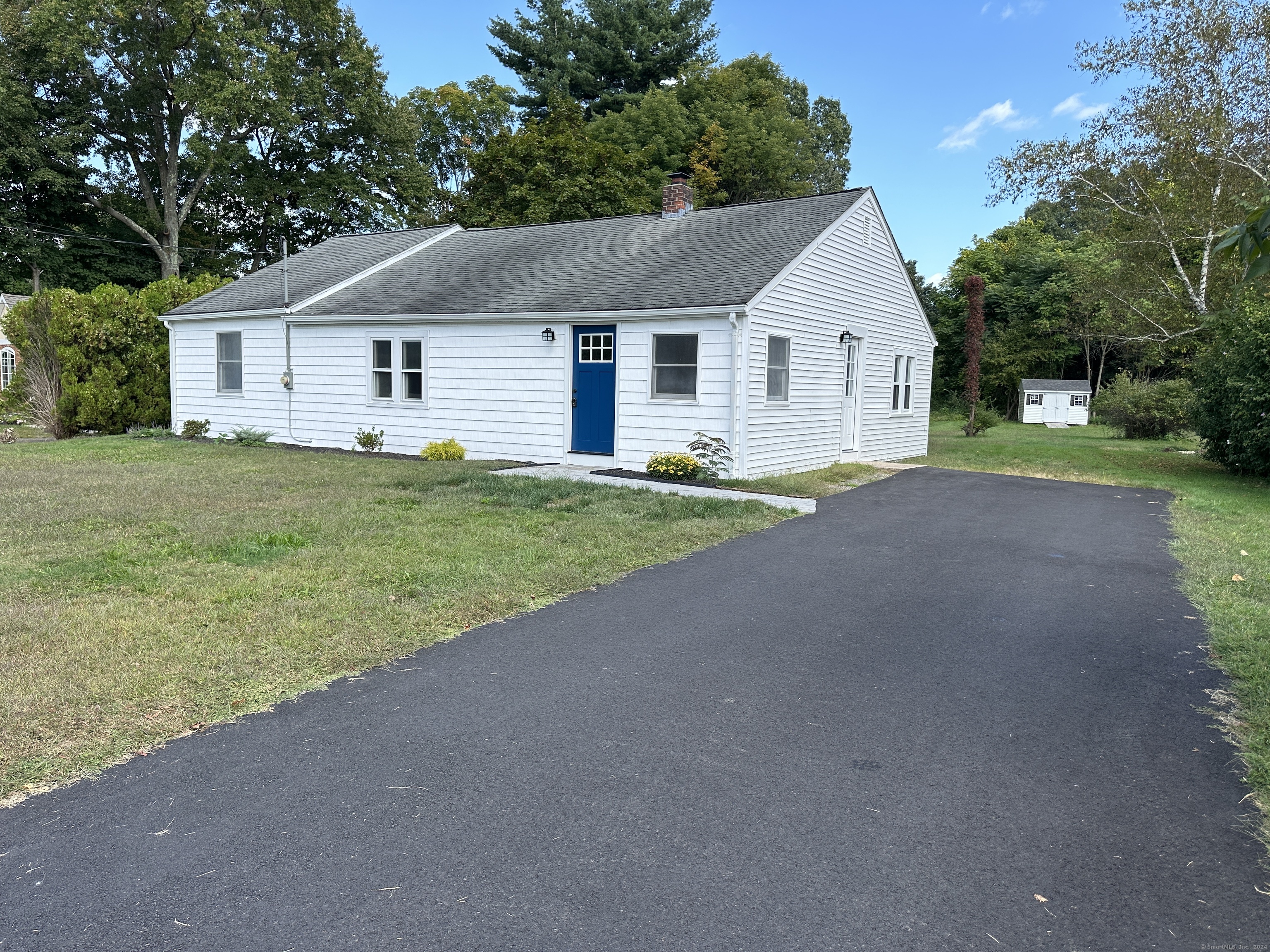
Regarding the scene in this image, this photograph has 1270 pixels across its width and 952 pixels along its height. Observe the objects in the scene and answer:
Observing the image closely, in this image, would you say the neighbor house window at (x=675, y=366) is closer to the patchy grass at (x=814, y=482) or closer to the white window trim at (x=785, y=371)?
the white window trim at (x=785, y=371)

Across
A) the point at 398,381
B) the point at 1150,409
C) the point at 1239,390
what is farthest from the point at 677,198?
the point at 1150,409

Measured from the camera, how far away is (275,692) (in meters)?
3.95

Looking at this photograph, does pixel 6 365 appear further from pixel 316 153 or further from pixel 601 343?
pixel 601 343

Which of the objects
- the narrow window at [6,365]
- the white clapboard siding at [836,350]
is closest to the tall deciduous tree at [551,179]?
the white clapboard siding at [836,350]

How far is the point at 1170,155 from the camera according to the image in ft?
60.8

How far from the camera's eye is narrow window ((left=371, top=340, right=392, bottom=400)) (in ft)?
51.5

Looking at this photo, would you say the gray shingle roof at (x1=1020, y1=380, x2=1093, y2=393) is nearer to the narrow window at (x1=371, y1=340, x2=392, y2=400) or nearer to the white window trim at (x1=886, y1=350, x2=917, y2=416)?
the white window trim at (x1=886, y1=350, x2=917, y2=416)

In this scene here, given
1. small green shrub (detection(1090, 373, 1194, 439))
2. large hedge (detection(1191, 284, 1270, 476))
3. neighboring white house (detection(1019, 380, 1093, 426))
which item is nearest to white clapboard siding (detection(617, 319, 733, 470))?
large hedge (detection(1191, 284, 1270, 476))

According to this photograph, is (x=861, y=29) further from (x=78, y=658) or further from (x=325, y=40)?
(x=325, y=40)

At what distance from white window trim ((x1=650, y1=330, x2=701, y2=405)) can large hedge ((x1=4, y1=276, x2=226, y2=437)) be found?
12485 mm

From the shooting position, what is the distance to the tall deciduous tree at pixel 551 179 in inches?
1072

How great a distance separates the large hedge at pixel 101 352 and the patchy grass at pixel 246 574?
7163 mm

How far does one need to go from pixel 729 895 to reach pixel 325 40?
39.1 m

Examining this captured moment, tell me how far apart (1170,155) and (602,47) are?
27184mm
